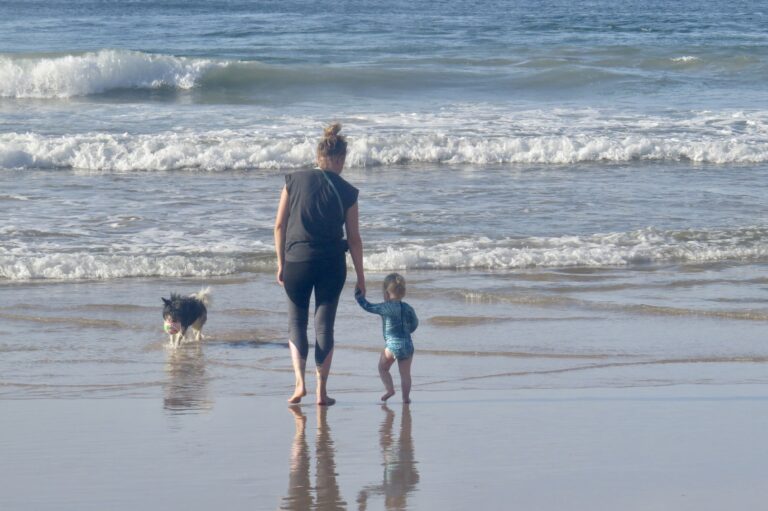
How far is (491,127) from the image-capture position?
1766 cm

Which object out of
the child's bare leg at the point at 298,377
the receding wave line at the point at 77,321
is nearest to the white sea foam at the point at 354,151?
the receding wave line at the point at 77,321

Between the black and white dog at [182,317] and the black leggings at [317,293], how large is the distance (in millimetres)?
1570

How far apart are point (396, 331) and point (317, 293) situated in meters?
0.45

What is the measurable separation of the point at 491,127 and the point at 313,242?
1257 cm

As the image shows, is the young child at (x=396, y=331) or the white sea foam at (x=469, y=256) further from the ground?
the young child at (x=396, y=331)

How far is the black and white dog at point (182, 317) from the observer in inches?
277

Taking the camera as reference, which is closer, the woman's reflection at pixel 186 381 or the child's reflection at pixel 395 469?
the child's reflection at pixel 395 469

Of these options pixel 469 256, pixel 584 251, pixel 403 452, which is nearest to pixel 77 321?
pixel 469 256

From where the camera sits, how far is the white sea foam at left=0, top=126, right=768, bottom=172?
587 inches

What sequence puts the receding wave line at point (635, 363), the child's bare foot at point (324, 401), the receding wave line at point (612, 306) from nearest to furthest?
the child's bare foot at point (324, 401) < the receding wave line at point (635, 363) < the receding wave line at point (612, 306)

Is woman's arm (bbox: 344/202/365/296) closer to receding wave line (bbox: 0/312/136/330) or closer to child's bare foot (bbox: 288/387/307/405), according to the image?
child's bare foot (bbox: 288/387/307/405)

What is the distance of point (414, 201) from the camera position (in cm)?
1234

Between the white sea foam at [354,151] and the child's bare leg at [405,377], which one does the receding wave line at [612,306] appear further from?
the white sea foam at [354,151]

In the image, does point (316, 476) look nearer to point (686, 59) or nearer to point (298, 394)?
point (298, 394)
